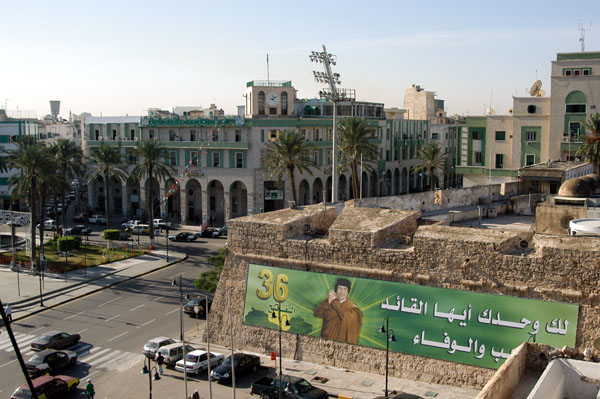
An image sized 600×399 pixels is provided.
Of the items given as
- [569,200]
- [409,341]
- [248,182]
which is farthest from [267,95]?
[409,341]

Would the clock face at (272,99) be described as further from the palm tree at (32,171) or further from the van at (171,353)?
the van at (171,353)

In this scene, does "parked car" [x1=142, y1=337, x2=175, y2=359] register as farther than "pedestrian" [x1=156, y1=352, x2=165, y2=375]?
Yes

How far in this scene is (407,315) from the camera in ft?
75.6

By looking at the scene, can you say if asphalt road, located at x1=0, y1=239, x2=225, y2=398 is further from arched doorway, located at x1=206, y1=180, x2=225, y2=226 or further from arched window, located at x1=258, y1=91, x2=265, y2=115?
arched window, located at x1=258, y1=91, x2=265, y2=115

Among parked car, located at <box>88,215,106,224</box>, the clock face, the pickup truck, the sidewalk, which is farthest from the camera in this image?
parked car, located at <box>88,215,106,224</box>

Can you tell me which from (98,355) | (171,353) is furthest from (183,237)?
(171,353)

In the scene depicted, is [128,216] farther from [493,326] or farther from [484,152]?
[493,326]

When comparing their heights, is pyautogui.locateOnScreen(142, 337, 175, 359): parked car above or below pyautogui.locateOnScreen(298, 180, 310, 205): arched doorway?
below

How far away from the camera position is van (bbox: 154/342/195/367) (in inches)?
1066

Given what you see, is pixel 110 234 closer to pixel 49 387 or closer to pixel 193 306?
pixel 193 306

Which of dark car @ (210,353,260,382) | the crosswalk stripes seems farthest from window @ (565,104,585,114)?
the crosswalk stripes

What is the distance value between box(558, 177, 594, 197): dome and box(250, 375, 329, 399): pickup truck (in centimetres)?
1730

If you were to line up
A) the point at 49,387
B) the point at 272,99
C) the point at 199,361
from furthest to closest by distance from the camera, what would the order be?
the point at 272,99, the point at 199,361, the point at 49,387

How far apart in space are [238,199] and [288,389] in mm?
44546
